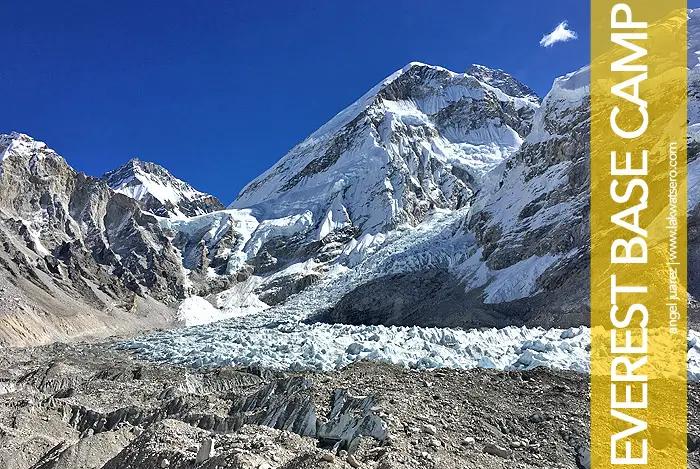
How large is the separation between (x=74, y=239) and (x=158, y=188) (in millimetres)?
104784

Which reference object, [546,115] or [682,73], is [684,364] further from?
[546,115]

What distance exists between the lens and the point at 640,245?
32.7 m

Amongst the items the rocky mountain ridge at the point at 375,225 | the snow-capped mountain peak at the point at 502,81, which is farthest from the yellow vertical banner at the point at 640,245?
the snow-capped mountain peak at the point at 502,81

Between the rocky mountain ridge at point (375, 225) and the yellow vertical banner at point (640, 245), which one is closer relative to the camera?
the yellow vertical banner at point (640, 245)

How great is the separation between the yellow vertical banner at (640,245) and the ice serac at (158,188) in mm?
122455

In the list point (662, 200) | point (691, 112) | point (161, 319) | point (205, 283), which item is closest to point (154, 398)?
point (662, 200)

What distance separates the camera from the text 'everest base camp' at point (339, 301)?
10.5 m

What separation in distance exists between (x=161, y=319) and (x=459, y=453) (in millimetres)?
61930

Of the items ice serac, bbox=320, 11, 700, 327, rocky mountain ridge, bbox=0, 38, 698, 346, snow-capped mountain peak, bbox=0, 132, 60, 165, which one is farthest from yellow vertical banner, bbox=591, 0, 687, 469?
snow-capped mountain peak, bbox=0, 132, 60, 165

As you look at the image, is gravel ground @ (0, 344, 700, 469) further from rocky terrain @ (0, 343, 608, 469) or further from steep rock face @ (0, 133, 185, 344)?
steep rock face @ (0, 133, 185, 344)

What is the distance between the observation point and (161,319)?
6544 cm

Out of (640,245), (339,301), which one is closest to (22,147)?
(339,301)

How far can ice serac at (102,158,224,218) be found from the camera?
162 meters

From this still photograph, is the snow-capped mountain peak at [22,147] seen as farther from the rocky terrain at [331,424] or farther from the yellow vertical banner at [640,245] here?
the yellow vertical banner at [640,245]
